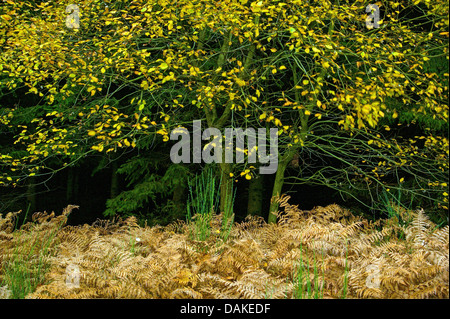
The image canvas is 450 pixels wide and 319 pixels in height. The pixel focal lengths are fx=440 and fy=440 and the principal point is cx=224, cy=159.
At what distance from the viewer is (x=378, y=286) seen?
12.2 feet

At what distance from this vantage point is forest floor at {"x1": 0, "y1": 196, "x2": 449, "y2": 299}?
12.2 feet

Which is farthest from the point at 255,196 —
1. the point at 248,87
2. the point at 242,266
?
the point at 242,266

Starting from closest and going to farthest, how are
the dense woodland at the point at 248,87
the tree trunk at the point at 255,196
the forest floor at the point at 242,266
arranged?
the forest floor at the point at 242,266, the dense woodland at the point at 248,87, the tree trunk at the point at 255,196

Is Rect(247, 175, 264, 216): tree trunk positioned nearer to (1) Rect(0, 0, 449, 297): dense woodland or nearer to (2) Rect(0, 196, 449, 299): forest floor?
(1) Rect(0, 0, 449, 297): dense woodland

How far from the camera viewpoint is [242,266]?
14.4 ft

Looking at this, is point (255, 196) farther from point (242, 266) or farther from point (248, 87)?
point (242, 266)

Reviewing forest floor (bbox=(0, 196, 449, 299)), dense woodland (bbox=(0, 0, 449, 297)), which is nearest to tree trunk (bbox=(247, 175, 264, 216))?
dense woodland (bbox=(0, 0, 449, 297))

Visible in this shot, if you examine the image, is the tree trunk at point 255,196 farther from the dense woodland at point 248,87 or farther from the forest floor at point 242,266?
the forest floor at point 242,266

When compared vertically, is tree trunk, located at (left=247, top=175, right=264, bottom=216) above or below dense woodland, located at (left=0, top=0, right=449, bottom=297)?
below

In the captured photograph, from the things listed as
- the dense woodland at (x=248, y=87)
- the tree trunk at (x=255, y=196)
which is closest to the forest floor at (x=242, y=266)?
the dense woodland at (x=248, y=87)

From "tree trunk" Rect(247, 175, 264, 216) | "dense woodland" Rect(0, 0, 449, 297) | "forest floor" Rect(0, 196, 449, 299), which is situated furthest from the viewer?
"tree trunk" Rect(247, 175, 264, 216)

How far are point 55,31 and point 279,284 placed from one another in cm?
516

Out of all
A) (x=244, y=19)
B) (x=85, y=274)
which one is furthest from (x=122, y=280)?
(x=244, y=19)

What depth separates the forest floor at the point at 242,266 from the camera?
12.2 feet
